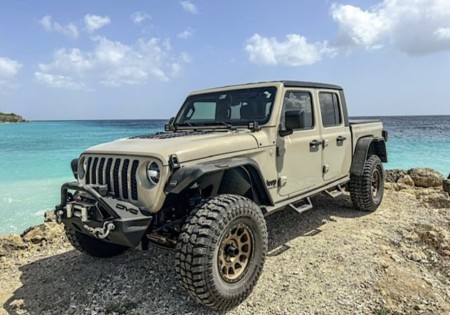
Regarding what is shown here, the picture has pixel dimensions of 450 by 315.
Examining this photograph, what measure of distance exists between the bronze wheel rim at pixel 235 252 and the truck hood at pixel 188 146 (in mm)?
770

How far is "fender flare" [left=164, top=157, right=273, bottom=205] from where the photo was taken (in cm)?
316

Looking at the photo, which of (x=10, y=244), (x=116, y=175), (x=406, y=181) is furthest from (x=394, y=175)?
(x=10, y=244)

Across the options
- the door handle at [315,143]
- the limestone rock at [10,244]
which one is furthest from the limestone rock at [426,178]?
the limestone rock at [10,244]

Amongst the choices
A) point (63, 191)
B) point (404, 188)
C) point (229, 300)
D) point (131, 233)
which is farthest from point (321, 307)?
point (404, 188)

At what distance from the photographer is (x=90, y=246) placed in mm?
4391

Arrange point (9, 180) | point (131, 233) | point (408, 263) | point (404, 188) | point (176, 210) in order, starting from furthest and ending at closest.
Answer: point (9, 180)
point (404, 188)
point (408, 263)
point (176, 210)
point (131, 233)

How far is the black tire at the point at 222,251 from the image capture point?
3121 millimetres

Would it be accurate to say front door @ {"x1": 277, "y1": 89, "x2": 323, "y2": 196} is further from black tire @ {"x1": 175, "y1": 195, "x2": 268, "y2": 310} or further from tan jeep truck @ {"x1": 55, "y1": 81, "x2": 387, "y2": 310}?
black tire @ {"x1": 175, "y1": 195, "x2": 268, "y2": 310}

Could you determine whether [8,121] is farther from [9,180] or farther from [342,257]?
[342,257]

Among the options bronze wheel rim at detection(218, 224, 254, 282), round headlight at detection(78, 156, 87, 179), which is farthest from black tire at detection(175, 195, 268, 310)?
round headlight at detection(78, 156, 87, 179)

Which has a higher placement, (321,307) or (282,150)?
(282,150)

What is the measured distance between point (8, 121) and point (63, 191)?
143 metres

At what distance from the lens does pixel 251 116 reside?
457 centimetres

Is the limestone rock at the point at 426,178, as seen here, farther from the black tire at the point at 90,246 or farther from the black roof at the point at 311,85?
the black tire at the point at 90,246
